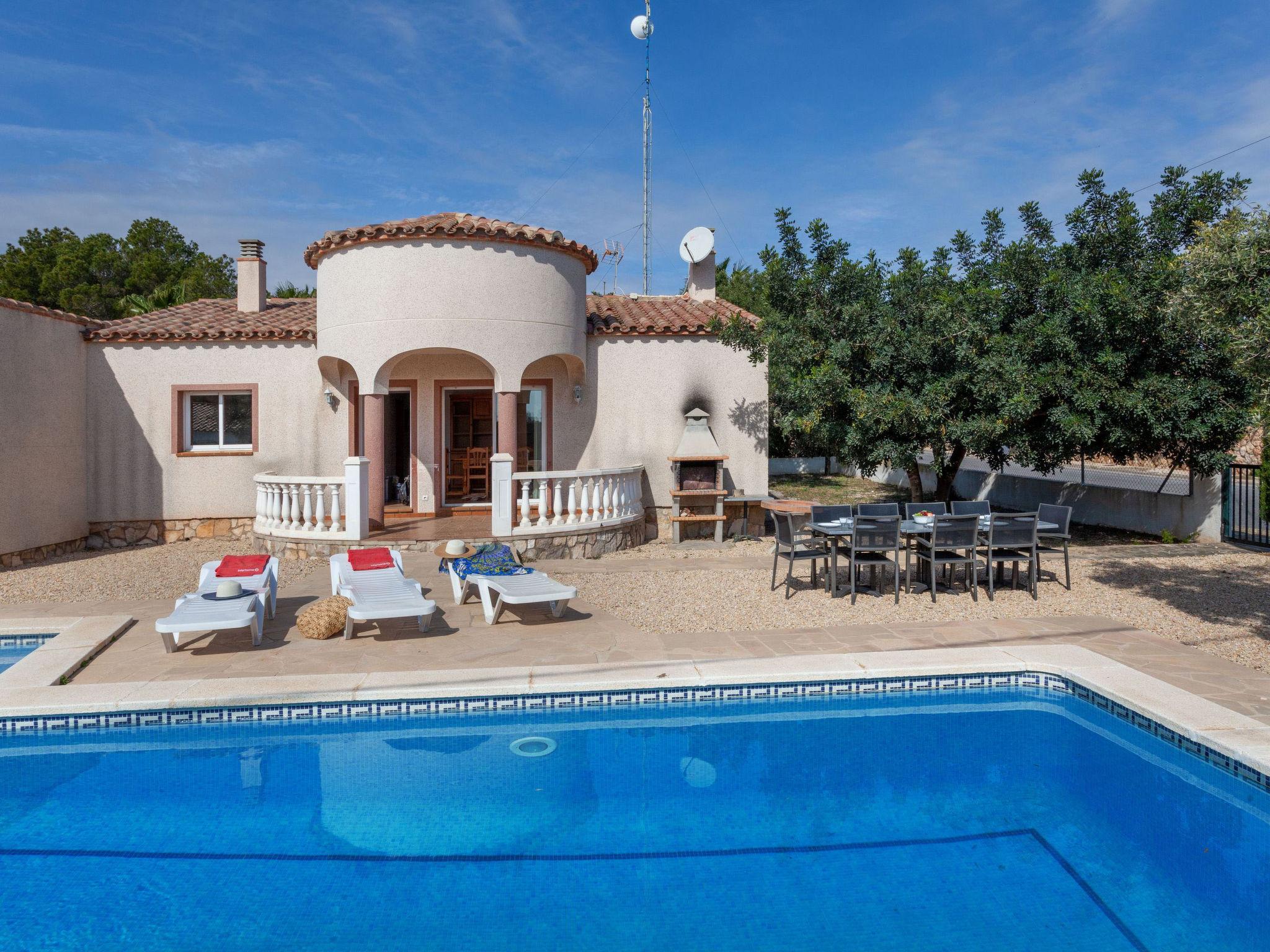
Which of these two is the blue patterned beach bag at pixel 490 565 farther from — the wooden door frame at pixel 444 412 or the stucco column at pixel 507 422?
the wooden door frame at pixel 444 412

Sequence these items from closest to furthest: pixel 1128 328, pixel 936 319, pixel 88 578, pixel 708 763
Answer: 1. pixel 708 763
2. pixel 88 578
3. pixel 1128 328
4. pixel 936 319

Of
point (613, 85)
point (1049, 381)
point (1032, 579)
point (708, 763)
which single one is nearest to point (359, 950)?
point (708, 763)

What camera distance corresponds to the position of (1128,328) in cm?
1314

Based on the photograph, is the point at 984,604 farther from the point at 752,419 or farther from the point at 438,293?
the point at 438,293

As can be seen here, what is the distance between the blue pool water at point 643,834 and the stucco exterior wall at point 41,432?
9.63m

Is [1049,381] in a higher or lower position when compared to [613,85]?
lower

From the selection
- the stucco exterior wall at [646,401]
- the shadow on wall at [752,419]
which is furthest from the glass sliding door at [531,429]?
the shadow on wall at [752,419]

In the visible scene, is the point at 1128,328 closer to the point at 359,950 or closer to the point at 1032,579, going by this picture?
the point at 1032,579

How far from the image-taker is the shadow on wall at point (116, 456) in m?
15.7

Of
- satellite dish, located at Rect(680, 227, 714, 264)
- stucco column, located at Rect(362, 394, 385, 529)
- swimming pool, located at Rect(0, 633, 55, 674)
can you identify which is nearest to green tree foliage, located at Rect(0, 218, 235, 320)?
stucco column, located at Rect(362, 394, 385, 529)

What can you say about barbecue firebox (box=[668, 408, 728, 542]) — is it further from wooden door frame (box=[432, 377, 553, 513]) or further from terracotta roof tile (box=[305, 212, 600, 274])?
terracotta roof tile (box=[305, 212, 600, 274])

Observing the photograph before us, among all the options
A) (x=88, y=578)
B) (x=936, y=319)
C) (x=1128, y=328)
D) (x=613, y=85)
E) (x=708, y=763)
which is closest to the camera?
(x=708, y=763)

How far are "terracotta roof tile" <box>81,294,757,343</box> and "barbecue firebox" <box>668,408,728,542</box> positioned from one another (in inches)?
89.1

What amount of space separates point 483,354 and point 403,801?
33.0ft
